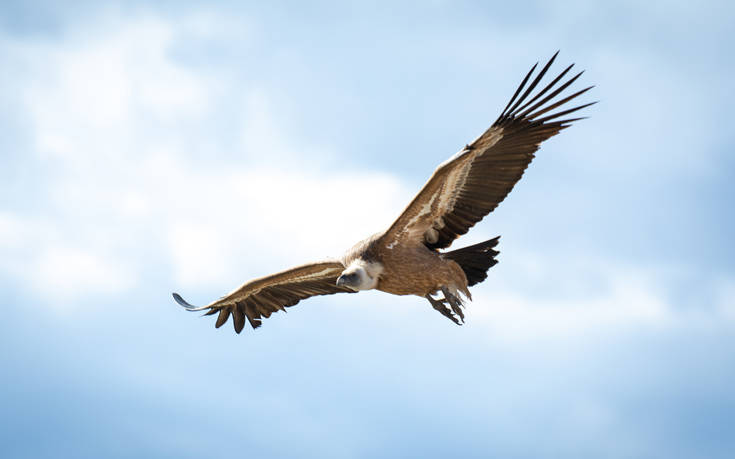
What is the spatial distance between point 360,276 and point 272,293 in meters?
2.43

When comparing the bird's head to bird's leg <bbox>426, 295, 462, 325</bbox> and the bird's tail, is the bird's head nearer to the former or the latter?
bird's leg <bbox>426, 295, 462, 325</bbox>

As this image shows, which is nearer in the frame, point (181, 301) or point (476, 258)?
point (476, 258)

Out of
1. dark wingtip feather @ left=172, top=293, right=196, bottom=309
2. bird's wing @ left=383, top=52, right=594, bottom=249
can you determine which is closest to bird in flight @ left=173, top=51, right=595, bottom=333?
bird's wing @ left=383, top=52, right=594, bottom=249

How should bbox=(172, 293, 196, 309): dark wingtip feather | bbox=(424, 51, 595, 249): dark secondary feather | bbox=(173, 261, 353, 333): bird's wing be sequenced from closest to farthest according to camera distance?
bbox=(424, 51, 595, 249): dark secondary feather < bbox=(173, 261, 353, 333): bird's wing < bbox=(172, 293, 196, 309): dark wingtip feather

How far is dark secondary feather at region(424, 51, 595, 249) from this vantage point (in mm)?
8414

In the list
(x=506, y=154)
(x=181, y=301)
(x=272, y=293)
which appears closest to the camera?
(x=506, y=154)

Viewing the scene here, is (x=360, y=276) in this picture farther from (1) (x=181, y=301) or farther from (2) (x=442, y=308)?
(1) (x=181, y=301)

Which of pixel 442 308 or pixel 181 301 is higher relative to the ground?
pixel 181 301

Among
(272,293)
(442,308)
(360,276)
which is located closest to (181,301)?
(272,293)

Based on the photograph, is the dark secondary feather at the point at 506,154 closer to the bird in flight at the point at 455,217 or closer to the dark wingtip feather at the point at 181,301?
the bird in flight at the point at 455,217

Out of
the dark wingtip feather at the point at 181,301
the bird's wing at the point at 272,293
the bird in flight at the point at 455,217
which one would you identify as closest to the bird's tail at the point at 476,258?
the bird in flight at the point at 455,217

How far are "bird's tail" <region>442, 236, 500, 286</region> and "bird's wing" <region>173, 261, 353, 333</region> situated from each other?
1.57 meters

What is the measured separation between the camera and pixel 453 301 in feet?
29.2

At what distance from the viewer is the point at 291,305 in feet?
36.4
